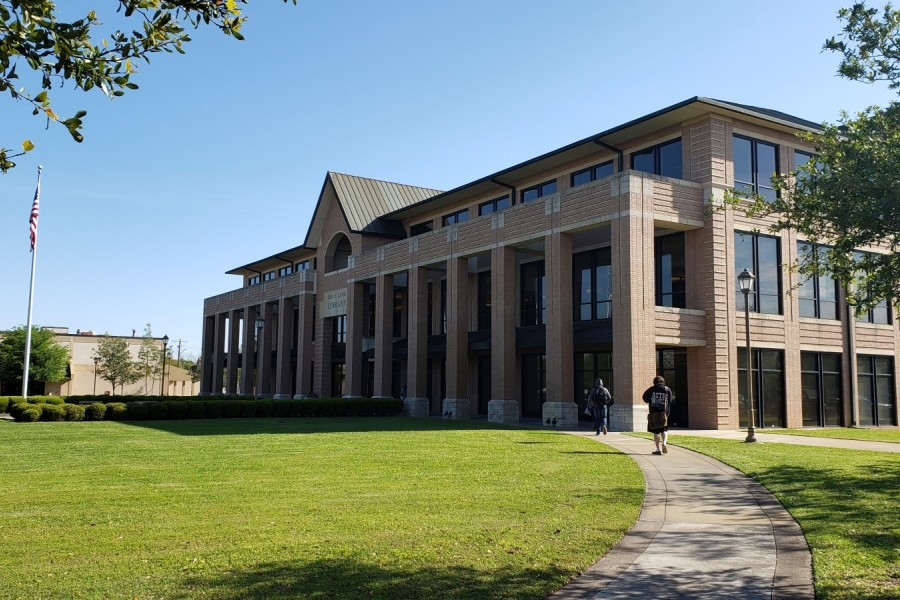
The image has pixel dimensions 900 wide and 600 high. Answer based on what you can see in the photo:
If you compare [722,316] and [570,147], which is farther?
[570,147]

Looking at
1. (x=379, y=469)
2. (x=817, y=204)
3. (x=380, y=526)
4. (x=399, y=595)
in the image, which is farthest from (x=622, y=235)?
(x=399, y=595)

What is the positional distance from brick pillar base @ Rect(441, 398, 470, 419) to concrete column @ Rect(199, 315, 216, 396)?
3562 centimetres

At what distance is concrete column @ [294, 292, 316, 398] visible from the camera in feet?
154

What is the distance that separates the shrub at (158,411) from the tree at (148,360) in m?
46.9

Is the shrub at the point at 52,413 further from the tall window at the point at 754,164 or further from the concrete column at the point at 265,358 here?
the tall window at the point at 754,164

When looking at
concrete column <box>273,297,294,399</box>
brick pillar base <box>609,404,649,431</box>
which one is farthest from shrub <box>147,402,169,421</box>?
concrete column <box>273,297,294,399</box>

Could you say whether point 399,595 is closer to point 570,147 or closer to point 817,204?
point 817,204

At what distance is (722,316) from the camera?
2547 cm

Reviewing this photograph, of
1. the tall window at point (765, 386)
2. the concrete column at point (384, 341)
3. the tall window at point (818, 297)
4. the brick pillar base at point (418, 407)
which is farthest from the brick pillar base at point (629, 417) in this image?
the concrete column at point (384, 341)

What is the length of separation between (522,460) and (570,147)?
1772 cm

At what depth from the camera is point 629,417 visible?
942 inches

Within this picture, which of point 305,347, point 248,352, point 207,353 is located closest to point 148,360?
point 207,353

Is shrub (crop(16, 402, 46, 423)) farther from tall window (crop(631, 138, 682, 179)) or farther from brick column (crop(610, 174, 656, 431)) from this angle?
tall window (crop(631, 138, 682, 179))

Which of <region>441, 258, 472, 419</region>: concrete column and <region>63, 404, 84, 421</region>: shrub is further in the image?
<region>441, 258, 472, 419</region>: concrete column
